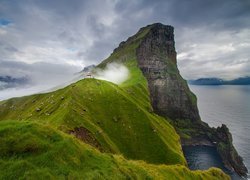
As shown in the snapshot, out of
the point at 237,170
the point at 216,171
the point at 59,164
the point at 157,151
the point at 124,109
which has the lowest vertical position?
the point at 237,170

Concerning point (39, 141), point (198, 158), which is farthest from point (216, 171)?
point (198, 158)

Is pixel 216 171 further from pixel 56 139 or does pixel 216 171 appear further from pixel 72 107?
pixel 72 107

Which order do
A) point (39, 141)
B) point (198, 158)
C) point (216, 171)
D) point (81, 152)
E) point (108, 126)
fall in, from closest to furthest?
point (39, 141) < point (81, 152) < point (216, 171) < point (108, 126) < point (198, 158)

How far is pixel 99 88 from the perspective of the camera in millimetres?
151000

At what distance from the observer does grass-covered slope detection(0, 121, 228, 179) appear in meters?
20.8

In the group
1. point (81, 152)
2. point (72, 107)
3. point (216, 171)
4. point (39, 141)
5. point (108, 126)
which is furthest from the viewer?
point (108, 126)

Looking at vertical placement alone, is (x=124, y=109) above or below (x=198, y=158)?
above

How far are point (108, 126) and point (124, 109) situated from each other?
20492 mm

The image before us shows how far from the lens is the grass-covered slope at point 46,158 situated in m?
20.8

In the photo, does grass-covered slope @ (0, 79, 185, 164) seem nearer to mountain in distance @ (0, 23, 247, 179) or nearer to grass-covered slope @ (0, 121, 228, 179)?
mountain in distance @ (0, 23, 247, 179)

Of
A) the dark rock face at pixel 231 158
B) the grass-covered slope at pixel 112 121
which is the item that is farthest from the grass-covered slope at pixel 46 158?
the dark rock face at pixel 231 158

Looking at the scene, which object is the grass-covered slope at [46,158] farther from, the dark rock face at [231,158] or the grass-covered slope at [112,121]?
the dark rock face at [231,158]

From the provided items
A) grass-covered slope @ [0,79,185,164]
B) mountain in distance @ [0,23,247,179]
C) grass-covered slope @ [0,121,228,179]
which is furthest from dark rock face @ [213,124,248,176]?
grass-covered slope @ [0,121,228,179]

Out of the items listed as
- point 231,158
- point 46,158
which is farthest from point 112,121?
point 231,158
